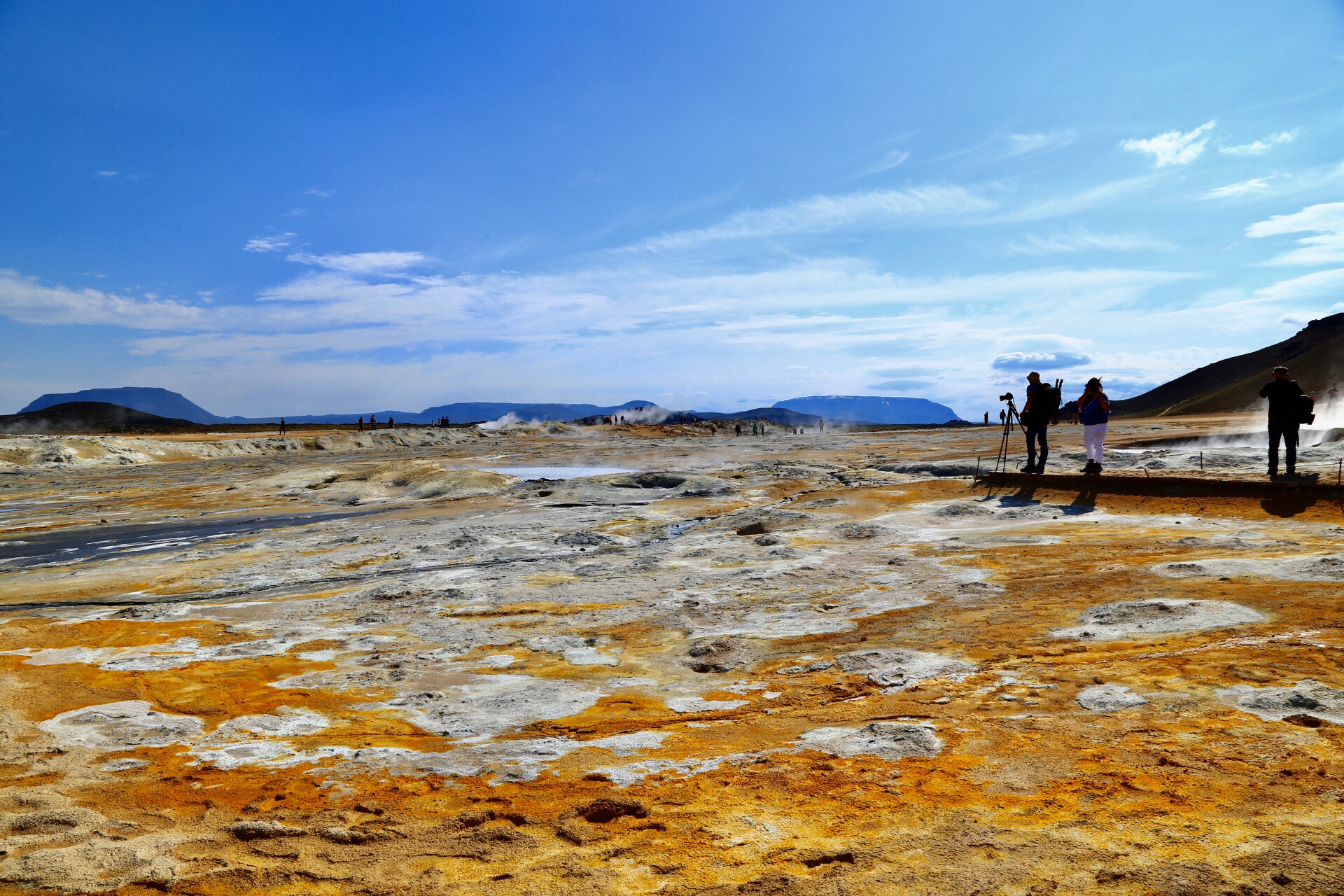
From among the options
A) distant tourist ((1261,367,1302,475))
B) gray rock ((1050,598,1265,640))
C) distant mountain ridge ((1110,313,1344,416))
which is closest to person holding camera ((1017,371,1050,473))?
distant tourist ((1261,367,1302,475))

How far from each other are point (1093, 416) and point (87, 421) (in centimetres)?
9409

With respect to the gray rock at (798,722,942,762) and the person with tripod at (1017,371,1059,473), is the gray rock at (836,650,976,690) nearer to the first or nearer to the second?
the gray rock at (798,722,942,762)

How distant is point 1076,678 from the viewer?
4.71m

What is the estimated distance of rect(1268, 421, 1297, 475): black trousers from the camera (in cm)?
1166

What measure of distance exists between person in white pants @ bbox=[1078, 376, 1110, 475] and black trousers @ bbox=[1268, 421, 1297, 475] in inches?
94.6

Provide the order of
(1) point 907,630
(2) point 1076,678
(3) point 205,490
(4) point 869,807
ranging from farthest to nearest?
1. (3) point 205,490
2. (1) point 907,630
3. (2) point 1076,678
4. (4) point 869,807

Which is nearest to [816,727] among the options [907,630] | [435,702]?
[907,630]

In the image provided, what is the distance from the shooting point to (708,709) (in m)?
4.78

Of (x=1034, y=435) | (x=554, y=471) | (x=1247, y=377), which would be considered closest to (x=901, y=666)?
(x=1034, y=435)

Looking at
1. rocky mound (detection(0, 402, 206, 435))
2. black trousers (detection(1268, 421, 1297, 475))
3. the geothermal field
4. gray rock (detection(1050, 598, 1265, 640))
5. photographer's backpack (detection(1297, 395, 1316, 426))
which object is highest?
rocky mound (detection(0, 402, 206, 435))

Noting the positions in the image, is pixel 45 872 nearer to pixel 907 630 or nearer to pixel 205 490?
pixel 907 630

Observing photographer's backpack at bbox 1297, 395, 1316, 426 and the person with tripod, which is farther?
the person with tripod

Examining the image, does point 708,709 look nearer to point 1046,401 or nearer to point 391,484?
point 1046,401

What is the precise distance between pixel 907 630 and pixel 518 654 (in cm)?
337
